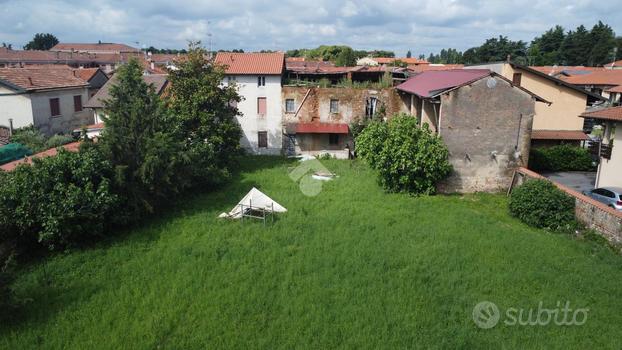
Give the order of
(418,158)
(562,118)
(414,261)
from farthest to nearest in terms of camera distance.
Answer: (562,118) < (418,158) < (414,261)

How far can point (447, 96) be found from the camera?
21516 mm

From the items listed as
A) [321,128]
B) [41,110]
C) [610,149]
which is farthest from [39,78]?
[610,149]

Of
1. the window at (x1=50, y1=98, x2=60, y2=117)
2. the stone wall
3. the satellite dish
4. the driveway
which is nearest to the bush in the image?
the stone wall

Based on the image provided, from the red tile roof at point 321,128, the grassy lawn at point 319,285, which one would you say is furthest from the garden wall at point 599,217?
the red tile roof at point 321,128

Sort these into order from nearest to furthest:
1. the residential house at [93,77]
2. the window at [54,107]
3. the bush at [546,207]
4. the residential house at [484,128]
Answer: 1. the bush at [546,207]
2. the residential house at [484,128]
3. the window at [54,107]
4. the residential house at [93,77]

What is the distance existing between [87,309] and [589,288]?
14141 millimetres

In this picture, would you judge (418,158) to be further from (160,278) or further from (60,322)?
(60,322)

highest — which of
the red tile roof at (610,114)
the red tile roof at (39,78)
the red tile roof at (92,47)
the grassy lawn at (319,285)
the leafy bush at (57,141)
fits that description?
the red tile roof at (92,47)

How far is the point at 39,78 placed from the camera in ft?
100

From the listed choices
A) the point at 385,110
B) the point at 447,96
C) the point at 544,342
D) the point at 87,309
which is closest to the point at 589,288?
the point at 544,342

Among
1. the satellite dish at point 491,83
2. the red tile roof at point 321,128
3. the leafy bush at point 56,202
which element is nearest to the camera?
the leafy bush at point 56,202

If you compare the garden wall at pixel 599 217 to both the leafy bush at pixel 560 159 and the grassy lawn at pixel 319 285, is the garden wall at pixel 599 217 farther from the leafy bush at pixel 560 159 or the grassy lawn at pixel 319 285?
the leafy bush at pixel 560 159

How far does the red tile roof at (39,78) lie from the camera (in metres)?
27.9

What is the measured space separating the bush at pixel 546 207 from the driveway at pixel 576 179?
500 centimetres
